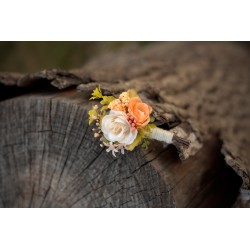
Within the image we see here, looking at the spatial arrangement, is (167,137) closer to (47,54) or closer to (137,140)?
(137,140)

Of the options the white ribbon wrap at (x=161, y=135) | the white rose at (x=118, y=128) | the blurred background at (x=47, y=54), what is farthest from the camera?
the blurred background at (x=47, y=54)

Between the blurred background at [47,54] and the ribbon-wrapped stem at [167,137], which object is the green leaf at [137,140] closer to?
the ribbon-wrapped stem at [167,137]

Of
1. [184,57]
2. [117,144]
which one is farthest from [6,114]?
[184,57]

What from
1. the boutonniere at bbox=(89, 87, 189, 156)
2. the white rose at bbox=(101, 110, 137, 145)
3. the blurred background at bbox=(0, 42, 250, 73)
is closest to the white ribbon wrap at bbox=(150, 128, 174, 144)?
→ the boutonniere at bbox=(89, 87, 189, 156)

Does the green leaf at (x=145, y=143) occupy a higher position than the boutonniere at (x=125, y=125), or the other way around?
the boutonniere at (x=125, y=125)

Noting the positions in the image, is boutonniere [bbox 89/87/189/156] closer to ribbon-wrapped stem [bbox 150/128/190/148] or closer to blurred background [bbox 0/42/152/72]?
ribbon-wrapped stem [bbox 150/128/190/148]

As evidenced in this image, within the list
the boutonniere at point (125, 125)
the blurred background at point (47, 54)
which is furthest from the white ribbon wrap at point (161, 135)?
the blurred background at point (47, 54)

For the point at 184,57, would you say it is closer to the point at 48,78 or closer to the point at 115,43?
the point at 115,43

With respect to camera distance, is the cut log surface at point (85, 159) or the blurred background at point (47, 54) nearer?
the cut log surface at point (85, 159)
